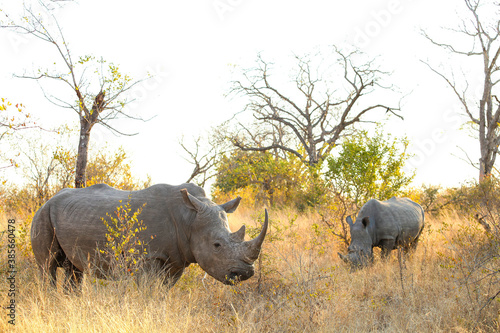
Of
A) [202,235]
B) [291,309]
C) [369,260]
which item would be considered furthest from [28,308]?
[369,260]

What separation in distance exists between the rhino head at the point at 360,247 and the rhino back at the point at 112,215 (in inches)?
141

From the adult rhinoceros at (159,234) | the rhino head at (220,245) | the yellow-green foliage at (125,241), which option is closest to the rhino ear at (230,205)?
the adult rhinoceros at (159,234)

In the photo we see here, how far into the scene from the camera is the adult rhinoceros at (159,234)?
17.4ft

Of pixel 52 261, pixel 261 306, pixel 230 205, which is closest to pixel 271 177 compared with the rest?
pixel 230 205

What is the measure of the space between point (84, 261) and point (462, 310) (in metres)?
4.89

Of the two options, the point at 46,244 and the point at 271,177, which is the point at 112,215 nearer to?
the point at 46,244

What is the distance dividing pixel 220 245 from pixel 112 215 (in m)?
1.62

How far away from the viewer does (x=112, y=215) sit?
19.1ft

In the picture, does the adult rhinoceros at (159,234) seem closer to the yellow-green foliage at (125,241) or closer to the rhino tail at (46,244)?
the rhino tail at (46,244)

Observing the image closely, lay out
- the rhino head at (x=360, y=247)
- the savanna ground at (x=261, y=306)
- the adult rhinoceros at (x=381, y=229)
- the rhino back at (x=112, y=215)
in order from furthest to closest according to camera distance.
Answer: the adult rhinoceros at (x=381, y=229) < the rhino head at (x=360, y=247) < the rhino back at (x=112, y=215) < the savanna ground at (x=261, y=306)

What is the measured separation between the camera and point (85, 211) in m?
6.02

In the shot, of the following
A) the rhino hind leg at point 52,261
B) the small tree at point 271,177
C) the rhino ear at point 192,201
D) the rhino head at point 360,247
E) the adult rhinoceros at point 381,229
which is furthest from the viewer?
the small tree at point 271,177

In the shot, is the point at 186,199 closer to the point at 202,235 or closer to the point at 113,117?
the point at 202,235

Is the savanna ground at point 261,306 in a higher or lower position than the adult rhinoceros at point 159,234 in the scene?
lower
